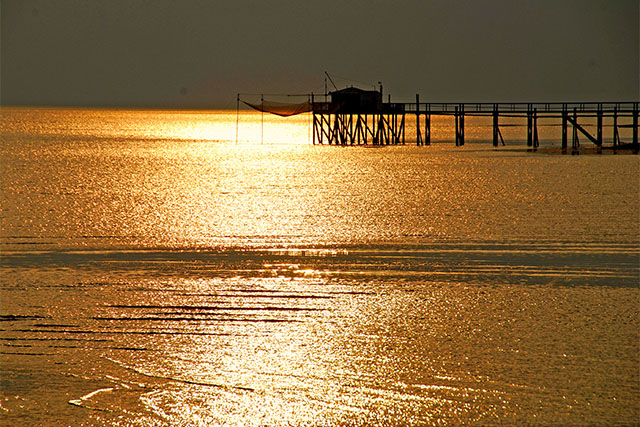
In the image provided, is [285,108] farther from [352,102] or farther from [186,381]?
[186,381]

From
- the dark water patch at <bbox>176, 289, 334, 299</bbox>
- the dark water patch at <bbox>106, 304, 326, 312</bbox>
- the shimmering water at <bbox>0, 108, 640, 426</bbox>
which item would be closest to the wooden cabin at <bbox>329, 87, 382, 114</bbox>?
the shimmering water at <bbox>0, 108, 640, 426</bbox>

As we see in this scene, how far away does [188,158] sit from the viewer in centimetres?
5694

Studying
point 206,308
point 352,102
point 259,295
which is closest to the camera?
point 206,308

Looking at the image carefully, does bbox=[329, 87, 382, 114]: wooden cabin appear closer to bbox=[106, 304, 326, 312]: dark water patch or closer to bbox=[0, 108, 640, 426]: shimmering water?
bbox=[0, 108, 640, 426]: shimmering water

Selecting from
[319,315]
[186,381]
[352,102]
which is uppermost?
[352,102]

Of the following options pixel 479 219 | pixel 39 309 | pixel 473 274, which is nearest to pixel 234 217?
pixel 479 219

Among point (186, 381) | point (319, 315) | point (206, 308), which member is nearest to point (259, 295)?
point (206, 308)

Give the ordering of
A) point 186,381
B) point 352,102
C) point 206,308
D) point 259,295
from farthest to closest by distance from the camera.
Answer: point 352,102
point 259,295
point 206,308
point 186,381

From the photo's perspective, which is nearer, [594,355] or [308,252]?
[594,355]

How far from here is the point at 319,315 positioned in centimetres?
1099

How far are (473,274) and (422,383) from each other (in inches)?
221

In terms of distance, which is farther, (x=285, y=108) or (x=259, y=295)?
(x=285, y=108)

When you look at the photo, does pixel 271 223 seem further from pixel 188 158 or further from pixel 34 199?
pixel 188 158

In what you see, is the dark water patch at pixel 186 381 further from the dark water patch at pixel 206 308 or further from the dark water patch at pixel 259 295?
the dark water patch at pixel 259 295
